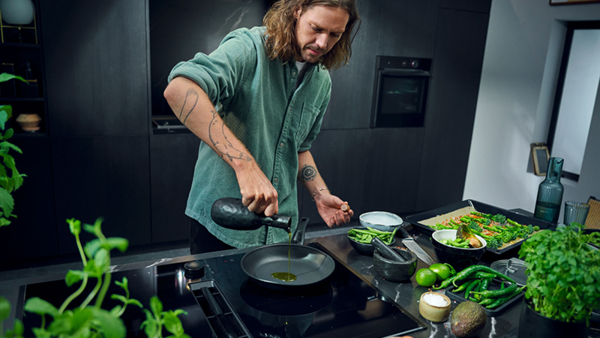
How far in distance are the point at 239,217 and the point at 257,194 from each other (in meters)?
0.07

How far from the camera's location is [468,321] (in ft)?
3.26

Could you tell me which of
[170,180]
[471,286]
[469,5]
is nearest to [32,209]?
[170,180]

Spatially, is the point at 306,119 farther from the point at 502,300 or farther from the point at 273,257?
the point at 502,300

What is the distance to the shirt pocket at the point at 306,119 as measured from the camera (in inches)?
63.9

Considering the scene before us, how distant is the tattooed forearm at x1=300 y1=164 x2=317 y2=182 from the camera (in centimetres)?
173

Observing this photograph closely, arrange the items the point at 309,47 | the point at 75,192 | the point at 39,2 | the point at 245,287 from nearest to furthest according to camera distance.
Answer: the point at 245,287
the point at 309,47
the point at 39,2
the point at 75,192

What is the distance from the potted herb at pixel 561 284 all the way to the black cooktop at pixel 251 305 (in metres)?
0.28

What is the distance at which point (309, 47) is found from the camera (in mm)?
1411

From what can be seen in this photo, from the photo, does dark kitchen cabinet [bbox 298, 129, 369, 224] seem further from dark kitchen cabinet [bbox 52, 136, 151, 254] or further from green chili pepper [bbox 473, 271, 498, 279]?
green chili pepper [bbox 473, 271, 498, 279]

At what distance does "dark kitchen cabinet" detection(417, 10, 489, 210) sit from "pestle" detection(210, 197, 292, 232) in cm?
322

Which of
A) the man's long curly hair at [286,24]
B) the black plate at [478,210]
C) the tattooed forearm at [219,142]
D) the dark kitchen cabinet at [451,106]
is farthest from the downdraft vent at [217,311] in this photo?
the dark kitchen cabinet at [451,106]

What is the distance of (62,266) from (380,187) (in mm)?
2630

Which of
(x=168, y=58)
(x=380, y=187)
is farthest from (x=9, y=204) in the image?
(x=380, y=187)

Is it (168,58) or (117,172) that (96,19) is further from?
(117,172)
